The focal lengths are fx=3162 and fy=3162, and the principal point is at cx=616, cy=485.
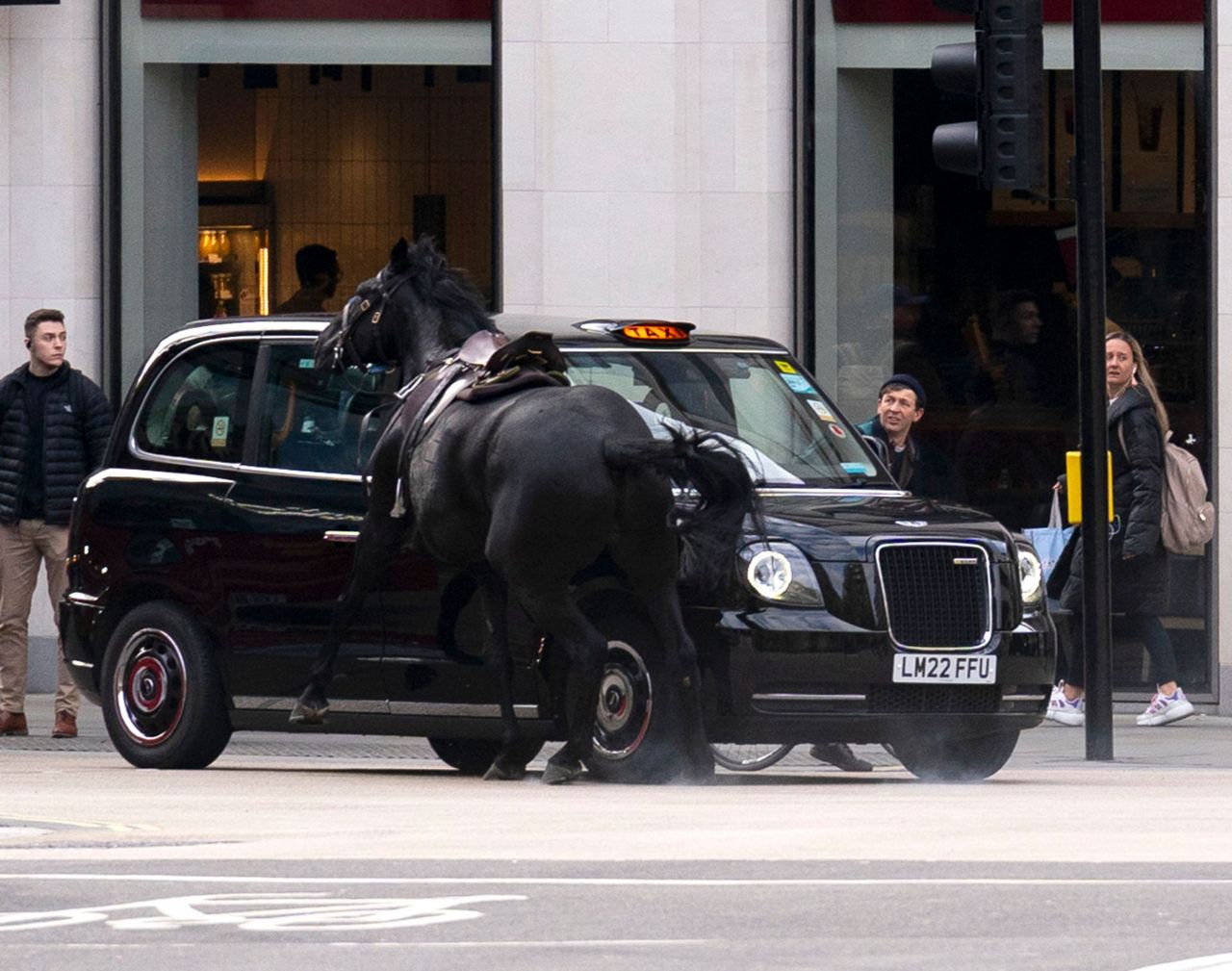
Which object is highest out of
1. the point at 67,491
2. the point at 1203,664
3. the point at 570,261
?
the point at 570,261

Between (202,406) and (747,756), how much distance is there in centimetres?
263

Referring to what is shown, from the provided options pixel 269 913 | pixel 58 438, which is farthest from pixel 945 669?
pixel 58 438

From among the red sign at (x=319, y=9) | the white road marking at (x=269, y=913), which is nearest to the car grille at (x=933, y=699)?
the white road marking at (x=269, y=913)

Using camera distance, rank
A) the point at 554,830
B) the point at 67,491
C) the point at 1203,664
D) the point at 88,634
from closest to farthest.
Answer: the point at 554,830, the point at 88,634, the point at 67,491, the point at 1203,664

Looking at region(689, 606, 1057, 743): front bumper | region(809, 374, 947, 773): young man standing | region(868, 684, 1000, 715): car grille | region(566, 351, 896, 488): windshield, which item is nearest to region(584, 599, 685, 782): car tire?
region(689, 606, 1057, 743): front bumper

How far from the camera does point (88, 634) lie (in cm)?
1273

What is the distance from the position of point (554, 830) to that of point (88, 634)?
4.20 metres

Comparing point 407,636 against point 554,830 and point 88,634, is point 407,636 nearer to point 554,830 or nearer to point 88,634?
point 88,634

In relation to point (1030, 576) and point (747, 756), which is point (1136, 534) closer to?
point (747, 756)

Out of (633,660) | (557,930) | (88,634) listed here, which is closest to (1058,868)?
(557,930)

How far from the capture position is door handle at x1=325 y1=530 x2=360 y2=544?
11992 mm

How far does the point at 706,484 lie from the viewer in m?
11.0

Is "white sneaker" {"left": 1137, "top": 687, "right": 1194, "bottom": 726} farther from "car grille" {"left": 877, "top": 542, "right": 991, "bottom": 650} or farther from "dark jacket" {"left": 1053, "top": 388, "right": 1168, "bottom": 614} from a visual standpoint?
"car grille" {"left": 877, "top": 542, "right": 991, "bottom": 650}

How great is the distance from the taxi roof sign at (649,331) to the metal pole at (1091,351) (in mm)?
1698
